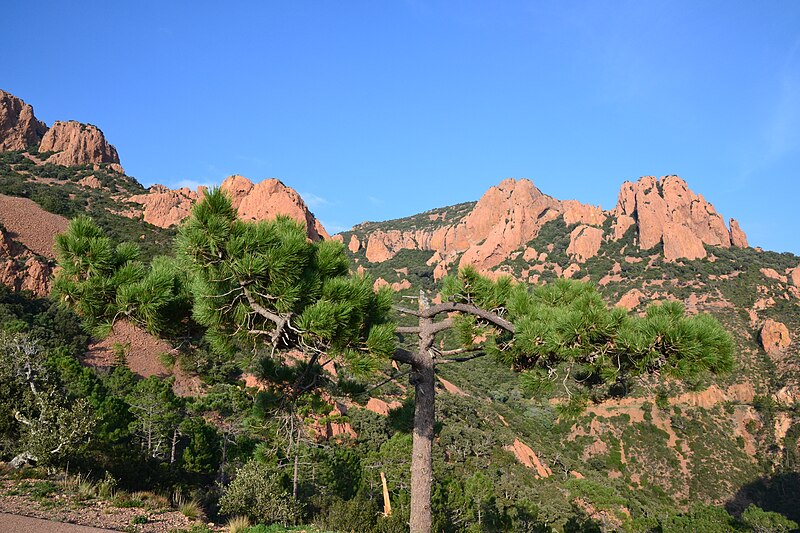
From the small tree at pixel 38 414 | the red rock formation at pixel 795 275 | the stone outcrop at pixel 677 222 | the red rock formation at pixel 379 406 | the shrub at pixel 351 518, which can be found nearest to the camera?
the small tree at pixel 38 414

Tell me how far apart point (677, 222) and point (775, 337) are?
27089 mm

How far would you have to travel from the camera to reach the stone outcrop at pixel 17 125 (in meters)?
66.9

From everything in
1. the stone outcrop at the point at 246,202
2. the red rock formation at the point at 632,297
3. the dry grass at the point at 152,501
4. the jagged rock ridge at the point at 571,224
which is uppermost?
the jagged rock ridge at the point at 571,224

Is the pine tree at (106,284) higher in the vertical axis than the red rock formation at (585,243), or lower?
lower

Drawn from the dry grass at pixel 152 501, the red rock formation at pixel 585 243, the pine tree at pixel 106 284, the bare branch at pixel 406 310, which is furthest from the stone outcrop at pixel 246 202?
the bare branch at pixel 406 310

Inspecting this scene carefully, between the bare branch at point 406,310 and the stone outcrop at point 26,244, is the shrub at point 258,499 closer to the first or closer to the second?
A: the bare branch at point 406,310

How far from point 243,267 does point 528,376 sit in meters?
2.75

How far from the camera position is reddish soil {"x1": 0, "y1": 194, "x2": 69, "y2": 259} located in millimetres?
34188

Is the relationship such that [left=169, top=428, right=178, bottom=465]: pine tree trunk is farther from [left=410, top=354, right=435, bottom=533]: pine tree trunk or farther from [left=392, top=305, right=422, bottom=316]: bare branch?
[left=392, top=305, right=422, bottom=316]: bare branch

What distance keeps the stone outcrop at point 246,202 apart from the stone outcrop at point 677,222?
1909 inches

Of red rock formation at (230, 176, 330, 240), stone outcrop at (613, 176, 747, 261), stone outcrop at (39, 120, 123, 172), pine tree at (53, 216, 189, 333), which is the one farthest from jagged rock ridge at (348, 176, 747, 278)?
pine tree at (53, 216, 189, 333)

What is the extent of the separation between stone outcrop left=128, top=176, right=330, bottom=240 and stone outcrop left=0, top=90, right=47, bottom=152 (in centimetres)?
2070

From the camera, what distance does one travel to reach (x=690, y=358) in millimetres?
4082

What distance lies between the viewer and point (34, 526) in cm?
586
